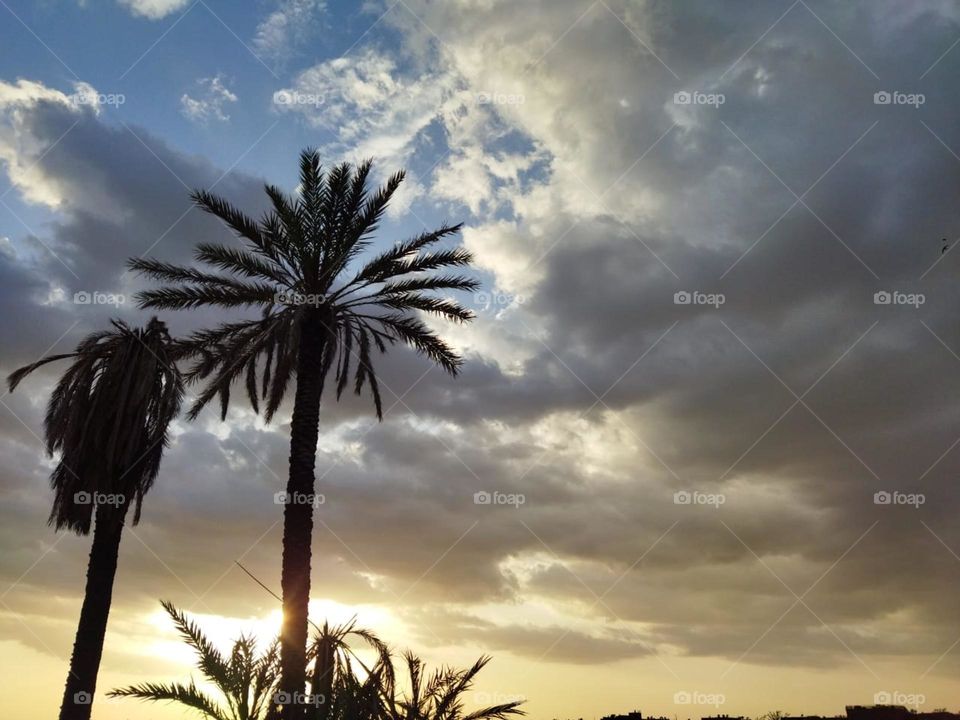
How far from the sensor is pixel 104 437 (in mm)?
21281

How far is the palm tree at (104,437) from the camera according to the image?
770 inches

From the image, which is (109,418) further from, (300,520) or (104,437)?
(300,520)

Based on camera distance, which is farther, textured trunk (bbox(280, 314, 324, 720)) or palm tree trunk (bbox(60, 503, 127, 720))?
palm tree trunk (bbox(60, 503, 127, 720))

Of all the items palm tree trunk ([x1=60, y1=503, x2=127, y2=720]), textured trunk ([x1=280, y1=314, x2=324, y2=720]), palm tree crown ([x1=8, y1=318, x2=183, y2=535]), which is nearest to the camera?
textured trunk ([x1=280, y1=314, x2=324, y2=720])

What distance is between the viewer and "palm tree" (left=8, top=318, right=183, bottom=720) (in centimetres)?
1955

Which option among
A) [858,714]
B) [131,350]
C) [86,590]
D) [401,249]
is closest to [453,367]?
[401,249]

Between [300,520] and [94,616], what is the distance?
5.60 metres

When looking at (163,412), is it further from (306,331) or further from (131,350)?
(306,331)

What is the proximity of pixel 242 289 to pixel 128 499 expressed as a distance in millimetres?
6307

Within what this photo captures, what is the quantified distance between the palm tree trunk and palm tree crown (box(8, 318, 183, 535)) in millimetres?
687

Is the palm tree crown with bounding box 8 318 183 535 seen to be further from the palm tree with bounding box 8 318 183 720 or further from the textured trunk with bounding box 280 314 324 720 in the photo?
the textured trunk with bounding box 280 314 324 720

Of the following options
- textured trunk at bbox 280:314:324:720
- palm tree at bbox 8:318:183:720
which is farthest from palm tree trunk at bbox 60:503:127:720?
textured trunk at bbox 280:314:324:720

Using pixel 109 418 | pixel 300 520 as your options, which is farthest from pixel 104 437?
pixel 300 520

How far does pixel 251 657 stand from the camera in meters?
14.9
